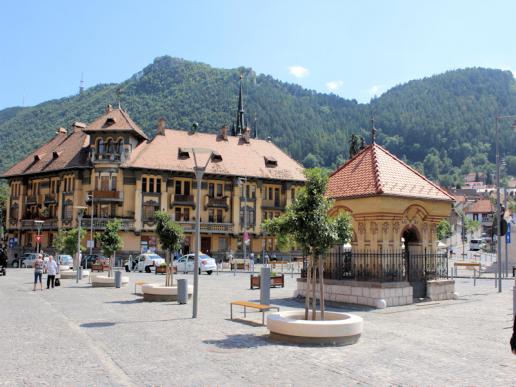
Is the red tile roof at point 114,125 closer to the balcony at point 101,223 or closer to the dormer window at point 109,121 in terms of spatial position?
the dormer window at point 109,121

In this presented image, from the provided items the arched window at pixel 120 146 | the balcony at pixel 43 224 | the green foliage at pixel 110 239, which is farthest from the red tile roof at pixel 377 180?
the balcony at pixel 43 224

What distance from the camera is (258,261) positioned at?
61469 mm

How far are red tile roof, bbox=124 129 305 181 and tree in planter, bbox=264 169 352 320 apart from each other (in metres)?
44.8

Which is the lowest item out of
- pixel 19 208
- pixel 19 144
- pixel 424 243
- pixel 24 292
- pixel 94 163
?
pixel 24 292

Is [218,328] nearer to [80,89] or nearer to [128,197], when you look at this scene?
[128,197]

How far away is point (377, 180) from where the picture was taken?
66.8ft

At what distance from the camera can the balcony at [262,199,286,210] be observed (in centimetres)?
6456

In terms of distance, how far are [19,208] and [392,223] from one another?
57935 millimetres

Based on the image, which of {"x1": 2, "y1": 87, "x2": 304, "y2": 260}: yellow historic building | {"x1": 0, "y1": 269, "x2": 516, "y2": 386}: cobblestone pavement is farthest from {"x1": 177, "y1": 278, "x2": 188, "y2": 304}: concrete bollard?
{"x1": 2, "y1": 87, "x2": 304, "y2": 260}: yellow historic building

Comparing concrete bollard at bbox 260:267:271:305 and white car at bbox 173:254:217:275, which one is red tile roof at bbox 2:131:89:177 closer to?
white car at bbox 173:254:217:275

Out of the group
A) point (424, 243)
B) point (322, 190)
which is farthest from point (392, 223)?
point (322, 190)

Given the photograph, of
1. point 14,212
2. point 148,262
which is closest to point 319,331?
point 148,262

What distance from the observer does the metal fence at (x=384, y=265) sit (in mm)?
19828

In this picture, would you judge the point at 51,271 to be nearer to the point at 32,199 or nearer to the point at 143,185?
the point at 143,185
